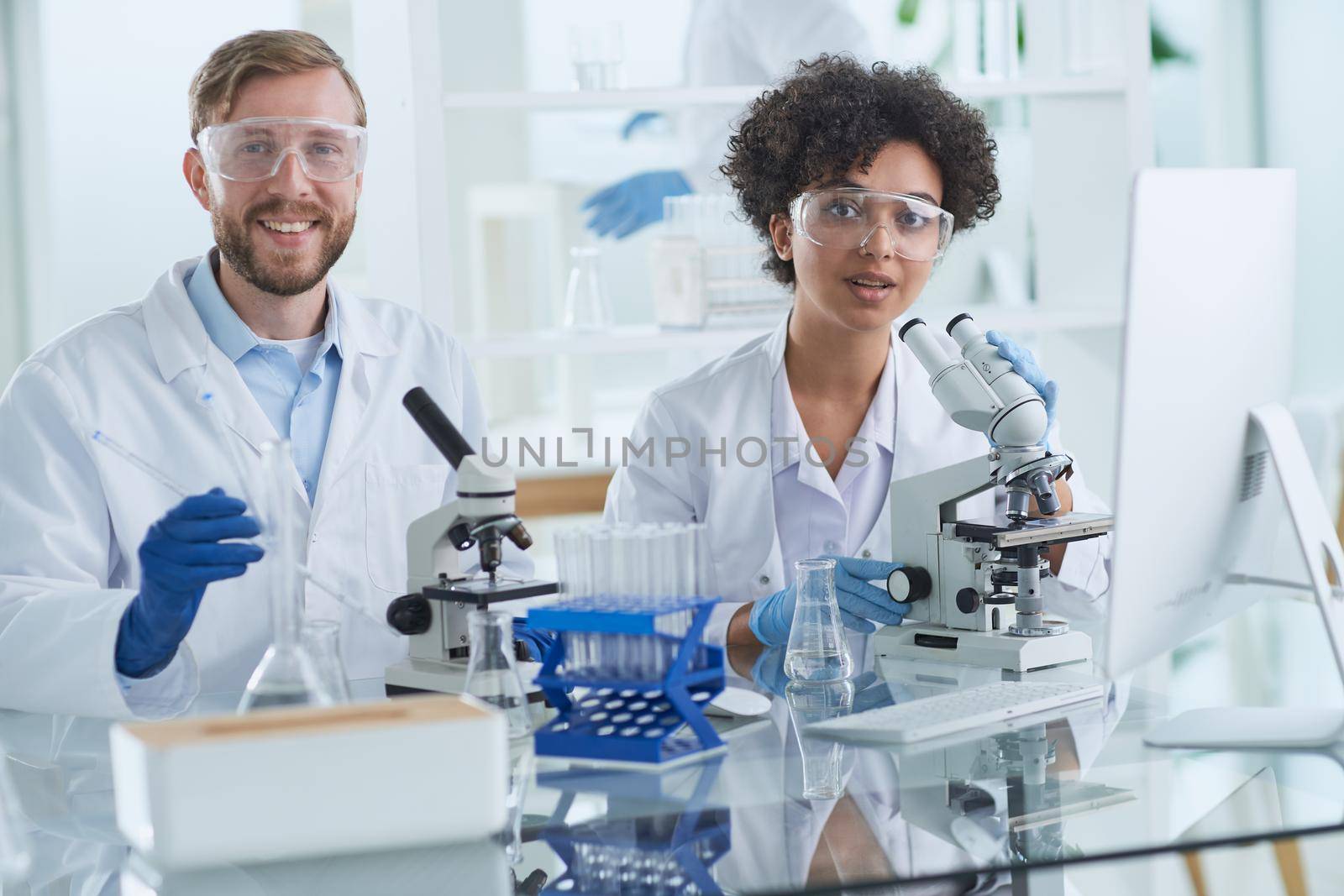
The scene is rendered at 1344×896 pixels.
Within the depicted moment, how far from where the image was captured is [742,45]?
3467 millimetres

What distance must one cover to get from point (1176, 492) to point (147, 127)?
4570 mm

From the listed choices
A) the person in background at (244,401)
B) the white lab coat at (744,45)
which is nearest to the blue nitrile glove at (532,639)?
the person in background at (244,401)

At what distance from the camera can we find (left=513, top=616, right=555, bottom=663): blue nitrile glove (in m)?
1.69

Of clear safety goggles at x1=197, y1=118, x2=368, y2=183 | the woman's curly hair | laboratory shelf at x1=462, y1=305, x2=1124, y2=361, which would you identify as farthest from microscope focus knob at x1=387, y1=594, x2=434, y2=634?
laboratory shelf at x1=462, y1=305, x2=1124, y2=361

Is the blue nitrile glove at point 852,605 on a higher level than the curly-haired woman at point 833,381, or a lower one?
lower

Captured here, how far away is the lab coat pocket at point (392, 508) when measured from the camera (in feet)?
6.61

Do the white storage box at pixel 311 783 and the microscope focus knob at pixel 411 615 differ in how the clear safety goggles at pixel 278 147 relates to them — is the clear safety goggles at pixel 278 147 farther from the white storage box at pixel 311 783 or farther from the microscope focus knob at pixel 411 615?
the white storage box at pixel 311 783

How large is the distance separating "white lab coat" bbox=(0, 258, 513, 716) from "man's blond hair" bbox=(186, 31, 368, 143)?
26 cm

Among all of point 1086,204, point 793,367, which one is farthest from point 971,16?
point 793,367

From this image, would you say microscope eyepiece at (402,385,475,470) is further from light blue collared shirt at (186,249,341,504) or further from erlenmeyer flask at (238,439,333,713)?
light blue collared shirt at (186,249,341,504)

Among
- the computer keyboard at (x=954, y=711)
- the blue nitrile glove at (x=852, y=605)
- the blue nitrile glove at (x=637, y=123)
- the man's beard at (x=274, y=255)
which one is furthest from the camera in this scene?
the blue nitrile glove at (x=637, y=123)

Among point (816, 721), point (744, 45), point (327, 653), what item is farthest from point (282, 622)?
point (744, 45)

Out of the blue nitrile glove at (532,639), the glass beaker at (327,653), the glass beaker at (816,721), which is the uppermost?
the glass beaker at (327,653)

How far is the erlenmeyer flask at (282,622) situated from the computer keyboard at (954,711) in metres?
0.55
